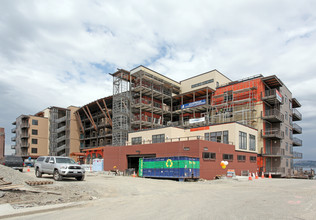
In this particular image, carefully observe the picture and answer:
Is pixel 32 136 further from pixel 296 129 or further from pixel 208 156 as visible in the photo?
pixel 296 129

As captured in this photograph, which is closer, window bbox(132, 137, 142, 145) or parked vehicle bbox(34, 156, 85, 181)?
parked vehicle bbox(34, 156, 85, 181)

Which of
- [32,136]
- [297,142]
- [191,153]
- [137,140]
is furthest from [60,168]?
[32,136]

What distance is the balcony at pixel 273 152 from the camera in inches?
1770

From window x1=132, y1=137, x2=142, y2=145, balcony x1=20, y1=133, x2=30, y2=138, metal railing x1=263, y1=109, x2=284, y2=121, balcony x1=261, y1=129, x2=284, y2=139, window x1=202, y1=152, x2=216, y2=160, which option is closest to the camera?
window x1=202, y1=152, x2=216, y2=160

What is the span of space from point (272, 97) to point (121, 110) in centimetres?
2980

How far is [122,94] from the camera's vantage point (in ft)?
188

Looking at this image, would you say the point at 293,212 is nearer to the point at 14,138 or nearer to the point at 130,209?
the point at 130,209

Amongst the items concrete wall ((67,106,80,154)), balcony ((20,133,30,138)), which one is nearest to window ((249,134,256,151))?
concrete wall ((67,106,80,154))

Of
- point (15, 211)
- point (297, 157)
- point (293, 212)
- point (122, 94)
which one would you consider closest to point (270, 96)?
point (297, 157)

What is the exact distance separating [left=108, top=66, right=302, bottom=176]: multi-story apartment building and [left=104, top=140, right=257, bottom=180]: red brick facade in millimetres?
2481

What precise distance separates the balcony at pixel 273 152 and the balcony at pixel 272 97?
8.55 metres

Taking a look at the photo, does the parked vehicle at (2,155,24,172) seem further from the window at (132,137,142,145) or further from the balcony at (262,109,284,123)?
the balcony at (262,109,284,123)

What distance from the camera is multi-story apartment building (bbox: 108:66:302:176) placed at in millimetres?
41400

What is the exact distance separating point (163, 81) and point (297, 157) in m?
32.7
